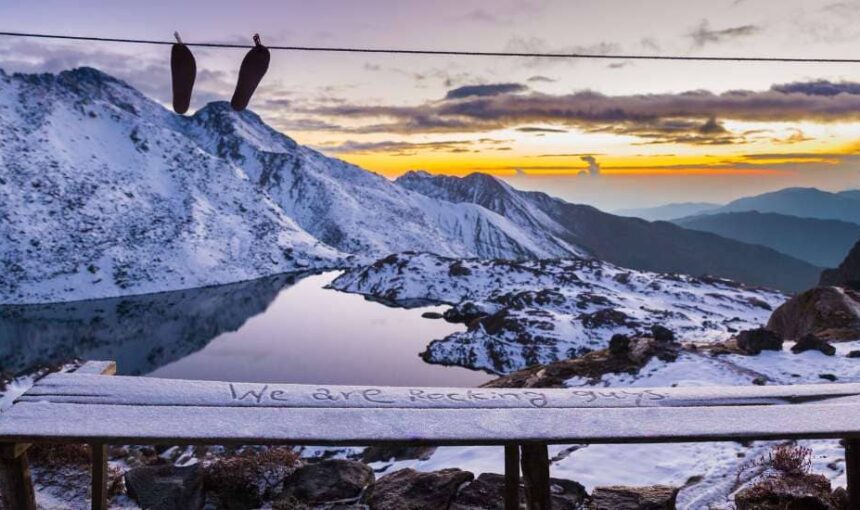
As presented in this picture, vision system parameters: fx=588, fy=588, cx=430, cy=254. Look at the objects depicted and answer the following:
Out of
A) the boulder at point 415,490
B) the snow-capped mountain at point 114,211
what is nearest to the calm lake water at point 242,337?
the snow-capped mountain at point 114,211

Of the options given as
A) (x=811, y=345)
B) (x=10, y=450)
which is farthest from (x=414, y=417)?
(x=811, y=345)

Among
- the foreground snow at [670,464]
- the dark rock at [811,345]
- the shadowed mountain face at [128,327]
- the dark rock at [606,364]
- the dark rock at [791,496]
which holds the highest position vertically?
the dark rock at [791,496]

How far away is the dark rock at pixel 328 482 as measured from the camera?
8188 mm

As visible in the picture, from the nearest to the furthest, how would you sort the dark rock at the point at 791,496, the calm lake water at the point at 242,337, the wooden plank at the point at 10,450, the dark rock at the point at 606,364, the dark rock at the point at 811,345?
the wooden plank at the point at 10,450 < the dark rock at the point at 791,496 < the dark rock at the point at 811,345 < the dark rock at the point at 606,364 < the calm lake water at the point at 242,337

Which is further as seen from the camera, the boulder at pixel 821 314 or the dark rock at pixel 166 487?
the boulder at pixel 821 314

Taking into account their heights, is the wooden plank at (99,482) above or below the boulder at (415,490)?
above

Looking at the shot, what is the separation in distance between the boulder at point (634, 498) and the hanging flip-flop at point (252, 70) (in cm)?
708

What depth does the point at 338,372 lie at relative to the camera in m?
41.9

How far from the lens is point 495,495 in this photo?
→ 305 inches

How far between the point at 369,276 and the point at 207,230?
41.1m

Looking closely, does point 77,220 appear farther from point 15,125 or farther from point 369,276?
point 369,276

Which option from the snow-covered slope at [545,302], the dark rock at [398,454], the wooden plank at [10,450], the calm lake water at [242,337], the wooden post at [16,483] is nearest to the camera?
the wooden plank at [10,450]

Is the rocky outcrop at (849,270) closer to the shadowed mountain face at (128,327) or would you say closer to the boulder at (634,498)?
the boulder at (634,498)

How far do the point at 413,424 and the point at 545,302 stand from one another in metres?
60.1
